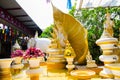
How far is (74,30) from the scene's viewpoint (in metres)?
5.85

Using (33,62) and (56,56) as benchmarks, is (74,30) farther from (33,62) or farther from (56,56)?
(33,62)

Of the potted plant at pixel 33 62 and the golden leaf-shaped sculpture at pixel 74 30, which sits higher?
the golden leaf-shaped sculpture at pixel 74 30

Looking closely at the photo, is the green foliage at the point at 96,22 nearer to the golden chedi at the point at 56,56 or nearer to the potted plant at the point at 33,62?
the golden chedi at the point at 56,56

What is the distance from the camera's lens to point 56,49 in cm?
588

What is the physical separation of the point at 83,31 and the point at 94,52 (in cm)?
334

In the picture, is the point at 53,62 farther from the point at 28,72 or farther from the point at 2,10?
the point at 2,10

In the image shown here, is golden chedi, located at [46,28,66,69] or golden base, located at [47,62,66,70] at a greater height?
golden chedi, located at [46,28,66,69]

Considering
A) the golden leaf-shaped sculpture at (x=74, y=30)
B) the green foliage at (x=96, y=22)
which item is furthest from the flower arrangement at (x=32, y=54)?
the green foliage at (x=96, y=22)

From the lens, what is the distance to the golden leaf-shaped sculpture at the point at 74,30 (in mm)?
5723

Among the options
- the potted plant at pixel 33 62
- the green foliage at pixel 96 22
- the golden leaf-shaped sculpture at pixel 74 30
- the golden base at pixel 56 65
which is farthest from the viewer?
the green foliage at pixel 96 22

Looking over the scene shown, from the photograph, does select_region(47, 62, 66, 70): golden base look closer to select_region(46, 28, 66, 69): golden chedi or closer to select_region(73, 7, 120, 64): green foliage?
select_region(46, 28, 66, 69): golden chedi

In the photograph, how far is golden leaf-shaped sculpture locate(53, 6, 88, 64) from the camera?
572cm

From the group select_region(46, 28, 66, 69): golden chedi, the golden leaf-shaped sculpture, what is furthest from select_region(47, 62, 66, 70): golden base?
the golden leaf-shaped sculpture

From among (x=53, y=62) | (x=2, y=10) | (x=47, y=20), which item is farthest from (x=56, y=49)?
(x=47, y=20)
